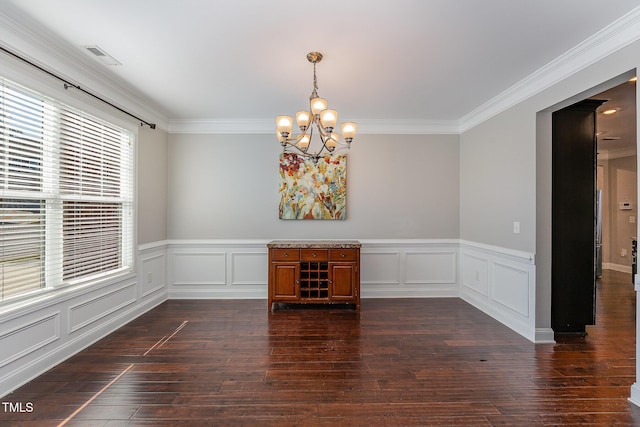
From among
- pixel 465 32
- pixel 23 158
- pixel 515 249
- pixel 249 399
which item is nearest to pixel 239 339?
pixel 249 399

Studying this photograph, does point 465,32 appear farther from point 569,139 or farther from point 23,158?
point 23,158

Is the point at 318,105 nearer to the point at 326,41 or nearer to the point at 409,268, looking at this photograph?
the point at 326,41

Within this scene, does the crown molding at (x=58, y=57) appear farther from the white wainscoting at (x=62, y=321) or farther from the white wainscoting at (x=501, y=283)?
the white wainscoting at (x=501, y=283)

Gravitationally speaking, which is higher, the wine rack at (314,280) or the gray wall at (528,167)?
the gray wall at (528,167)

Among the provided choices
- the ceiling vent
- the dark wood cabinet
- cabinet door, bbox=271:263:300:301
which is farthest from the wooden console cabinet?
the ceiling vent

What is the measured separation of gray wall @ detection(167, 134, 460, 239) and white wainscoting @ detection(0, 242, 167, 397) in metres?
0.97

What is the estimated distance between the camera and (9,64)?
2.26 m

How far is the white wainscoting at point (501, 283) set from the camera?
327cm

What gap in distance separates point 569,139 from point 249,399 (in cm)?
388

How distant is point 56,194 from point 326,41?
263 cm

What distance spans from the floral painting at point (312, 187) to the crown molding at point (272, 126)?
538mm

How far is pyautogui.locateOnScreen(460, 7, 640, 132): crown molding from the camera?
7.34 feet

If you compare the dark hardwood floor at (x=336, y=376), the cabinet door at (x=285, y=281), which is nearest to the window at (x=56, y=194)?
the dark hardwood floor at (x=336, y=376)

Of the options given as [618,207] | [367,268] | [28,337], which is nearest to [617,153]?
[618,207]
